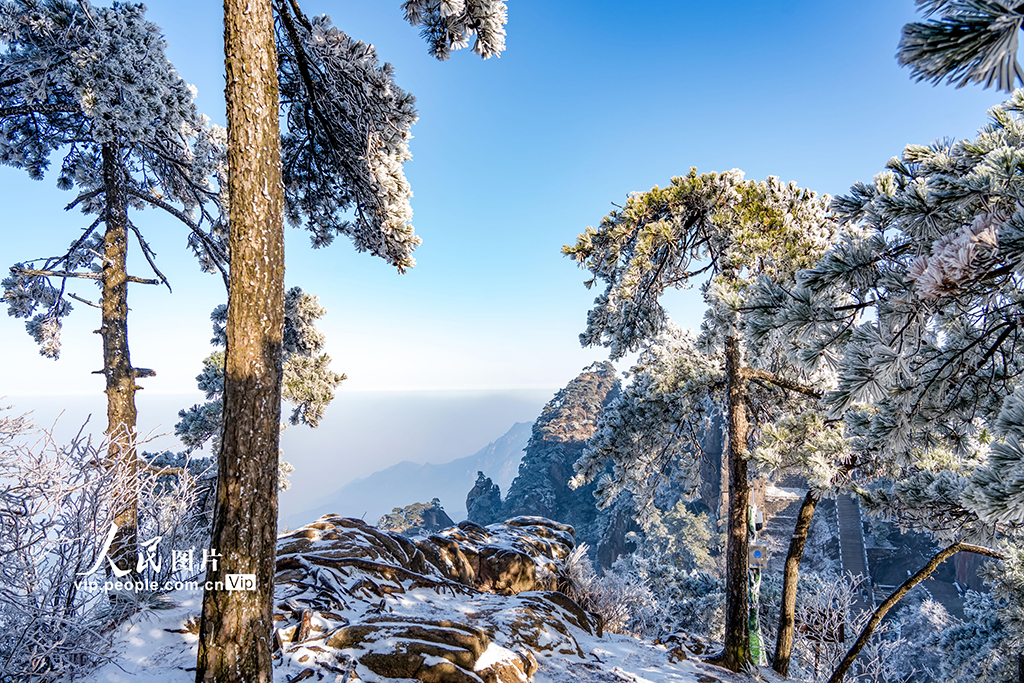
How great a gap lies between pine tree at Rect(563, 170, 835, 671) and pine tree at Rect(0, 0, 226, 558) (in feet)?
17.8

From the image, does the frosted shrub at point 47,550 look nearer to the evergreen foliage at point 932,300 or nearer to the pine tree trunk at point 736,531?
the evergreen foliage at point 932,300

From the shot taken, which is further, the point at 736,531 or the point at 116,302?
the point at 736,531

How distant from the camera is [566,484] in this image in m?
47.2

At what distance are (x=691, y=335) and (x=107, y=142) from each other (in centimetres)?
925

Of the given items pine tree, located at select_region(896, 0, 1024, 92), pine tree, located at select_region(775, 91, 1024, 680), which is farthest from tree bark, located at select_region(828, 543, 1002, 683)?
pine tree, located at select_region(896, 0, 1024, 92)

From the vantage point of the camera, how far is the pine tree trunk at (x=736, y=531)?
241 inches

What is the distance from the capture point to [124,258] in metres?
5.92

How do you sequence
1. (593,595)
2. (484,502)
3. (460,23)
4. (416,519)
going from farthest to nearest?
(484,502)
(416,519)
(593,595)
(460,23)

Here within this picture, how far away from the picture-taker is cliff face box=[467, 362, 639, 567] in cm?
3850

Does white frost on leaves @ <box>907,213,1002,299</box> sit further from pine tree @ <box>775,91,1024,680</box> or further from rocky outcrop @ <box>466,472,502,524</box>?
rocky outcrop @ <box>466,472,502,524</box>

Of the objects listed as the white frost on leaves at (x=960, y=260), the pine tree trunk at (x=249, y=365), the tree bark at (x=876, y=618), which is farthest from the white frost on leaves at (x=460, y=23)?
the tree bark at (x=876, y=618)

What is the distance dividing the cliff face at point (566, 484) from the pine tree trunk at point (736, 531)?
106 ft

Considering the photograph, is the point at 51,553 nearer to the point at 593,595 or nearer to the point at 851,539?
the point at 593,595

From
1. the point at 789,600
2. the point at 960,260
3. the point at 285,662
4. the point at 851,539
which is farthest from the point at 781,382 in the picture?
the point at 851,539
